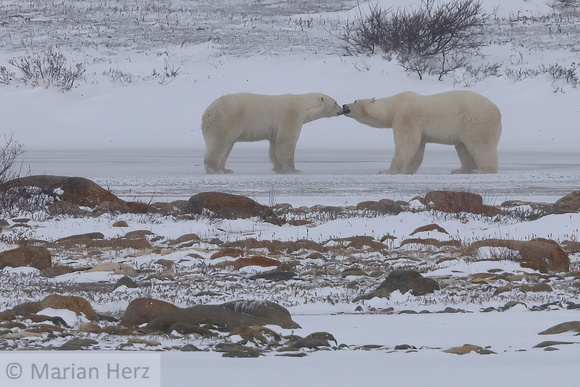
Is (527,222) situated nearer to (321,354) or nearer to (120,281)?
(120,281)

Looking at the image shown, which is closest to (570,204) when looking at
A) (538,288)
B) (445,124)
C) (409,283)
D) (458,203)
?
(458,203)

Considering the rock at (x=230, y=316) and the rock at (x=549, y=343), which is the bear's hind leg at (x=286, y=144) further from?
the rock at (x=549, y=343)

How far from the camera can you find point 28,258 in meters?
6.61

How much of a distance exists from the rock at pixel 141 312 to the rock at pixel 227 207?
4.79 metres

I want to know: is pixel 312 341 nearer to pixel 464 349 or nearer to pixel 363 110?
pixel 464 349

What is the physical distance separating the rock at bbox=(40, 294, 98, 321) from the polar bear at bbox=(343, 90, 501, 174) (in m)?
9.06

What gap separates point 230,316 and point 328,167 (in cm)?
1169

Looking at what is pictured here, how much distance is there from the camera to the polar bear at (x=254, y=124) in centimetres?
1370

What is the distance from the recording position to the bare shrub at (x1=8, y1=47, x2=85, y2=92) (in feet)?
78.6

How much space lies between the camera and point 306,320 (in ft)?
15.9

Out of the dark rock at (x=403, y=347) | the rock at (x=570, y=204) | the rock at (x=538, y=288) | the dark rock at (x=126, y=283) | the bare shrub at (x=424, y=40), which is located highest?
the bare shrub at (x=424, y=40)

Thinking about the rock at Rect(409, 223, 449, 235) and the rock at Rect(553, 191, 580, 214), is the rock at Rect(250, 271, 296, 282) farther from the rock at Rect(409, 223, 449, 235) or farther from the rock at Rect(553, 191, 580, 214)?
the rock at Rect(553, 191, 580, 214)

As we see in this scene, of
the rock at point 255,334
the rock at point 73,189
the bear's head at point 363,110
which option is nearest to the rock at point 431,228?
the rock at point 73,189

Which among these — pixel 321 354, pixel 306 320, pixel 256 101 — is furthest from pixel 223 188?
pixel 321 354
